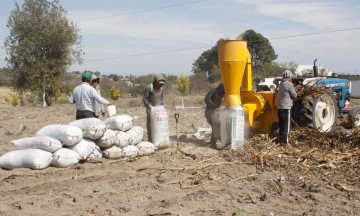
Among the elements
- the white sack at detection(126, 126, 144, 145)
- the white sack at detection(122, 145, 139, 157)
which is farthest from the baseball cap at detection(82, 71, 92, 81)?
the white sack at detection(122, 145, 139, 157)

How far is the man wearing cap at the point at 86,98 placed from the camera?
7.61 m

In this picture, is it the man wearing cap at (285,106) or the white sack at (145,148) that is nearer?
the white sack at (145,148)

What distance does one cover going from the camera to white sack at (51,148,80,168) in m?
6.53

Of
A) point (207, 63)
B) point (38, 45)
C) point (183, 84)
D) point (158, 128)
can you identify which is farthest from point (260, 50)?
point (158, 128)

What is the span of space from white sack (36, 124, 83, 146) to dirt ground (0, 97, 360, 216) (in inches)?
14.9

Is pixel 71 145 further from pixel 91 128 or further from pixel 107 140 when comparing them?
pixel 107 140

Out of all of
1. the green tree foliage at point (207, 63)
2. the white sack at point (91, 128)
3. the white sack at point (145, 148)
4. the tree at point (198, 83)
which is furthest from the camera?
the green tree foliage at point (207, 63)

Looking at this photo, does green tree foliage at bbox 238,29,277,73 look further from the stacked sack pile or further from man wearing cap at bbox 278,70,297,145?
the stacked sack pile

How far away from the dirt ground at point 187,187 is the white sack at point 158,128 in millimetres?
495

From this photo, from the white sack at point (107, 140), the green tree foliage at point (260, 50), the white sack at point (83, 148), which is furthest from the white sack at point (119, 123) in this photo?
the green tree foliage at point (260, 50)

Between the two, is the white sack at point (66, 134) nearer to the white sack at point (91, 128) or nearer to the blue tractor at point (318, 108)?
the white sack at point (91, 128)

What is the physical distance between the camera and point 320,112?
31.1 ft

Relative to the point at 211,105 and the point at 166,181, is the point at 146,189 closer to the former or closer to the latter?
the point at 166,181

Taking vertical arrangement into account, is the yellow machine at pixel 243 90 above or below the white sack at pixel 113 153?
above
